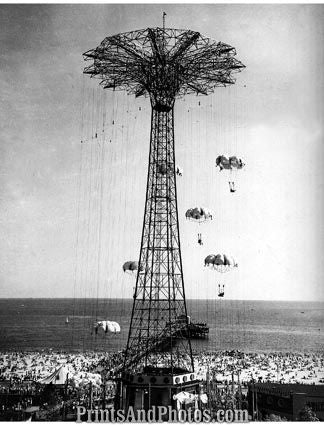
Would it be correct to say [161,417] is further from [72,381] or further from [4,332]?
[4,332]

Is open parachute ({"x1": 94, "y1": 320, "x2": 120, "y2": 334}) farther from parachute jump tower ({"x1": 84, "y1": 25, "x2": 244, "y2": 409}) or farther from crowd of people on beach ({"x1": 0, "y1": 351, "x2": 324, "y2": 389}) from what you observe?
crowd of people on beach ({"x1": 0, "y1": 351, "x2": 324, "y2": 389})

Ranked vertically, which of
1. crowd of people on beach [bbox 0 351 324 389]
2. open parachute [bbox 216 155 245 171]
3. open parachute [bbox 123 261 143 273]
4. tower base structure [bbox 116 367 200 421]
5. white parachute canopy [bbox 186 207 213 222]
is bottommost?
crowd of people on beach [bbox 0 351 324 389]

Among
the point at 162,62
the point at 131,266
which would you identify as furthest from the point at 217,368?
the point at 162,62

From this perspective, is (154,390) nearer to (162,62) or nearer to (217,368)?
(162,62)

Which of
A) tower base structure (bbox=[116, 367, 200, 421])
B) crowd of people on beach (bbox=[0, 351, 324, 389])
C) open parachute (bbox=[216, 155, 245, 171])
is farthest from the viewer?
crowd of people on beach (bbox=[0, 351, 324, 389])

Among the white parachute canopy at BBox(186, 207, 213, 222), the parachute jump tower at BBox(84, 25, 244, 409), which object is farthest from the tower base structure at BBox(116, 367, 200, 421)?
the white parachute canopy at BBox(186, 207, 213, 222)

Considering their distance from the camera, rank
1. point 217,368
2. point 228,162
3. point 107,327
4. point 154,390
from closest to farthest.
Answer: point 154,390 < point 107,327 < point 228,162 < point 217,368

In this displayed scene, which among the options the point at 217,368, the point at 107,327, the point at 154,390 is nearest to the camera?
the point at 154,390

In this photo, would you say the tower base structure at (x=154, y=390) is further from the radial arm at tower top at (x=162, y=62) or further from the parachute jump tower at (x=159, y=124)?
the radial arm at tower top at (x=162, y=62)

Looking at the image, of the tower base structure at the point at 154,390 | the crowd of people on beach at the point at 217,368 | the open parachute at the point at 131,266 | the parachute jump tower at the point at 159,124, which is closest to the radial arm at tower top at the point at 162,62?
the parachute jump tower at the point at 159,124
